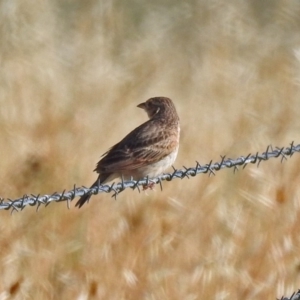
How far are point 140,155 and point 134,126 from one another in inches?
38.6

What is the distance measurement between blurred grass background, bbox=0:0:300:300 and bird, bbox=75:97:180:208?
18 centimetres

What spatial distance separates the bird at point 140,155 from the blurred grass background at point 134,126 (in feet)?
0.59

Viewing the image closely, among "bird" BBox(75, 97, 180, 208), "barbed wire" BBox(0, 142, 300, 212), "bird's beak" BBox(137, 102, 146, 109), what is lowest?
"barbed wire" BBox(0, 142, 300, 212)

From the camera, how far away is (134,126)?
957cm

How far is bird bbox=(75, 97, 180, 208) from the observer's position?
8.48 metres

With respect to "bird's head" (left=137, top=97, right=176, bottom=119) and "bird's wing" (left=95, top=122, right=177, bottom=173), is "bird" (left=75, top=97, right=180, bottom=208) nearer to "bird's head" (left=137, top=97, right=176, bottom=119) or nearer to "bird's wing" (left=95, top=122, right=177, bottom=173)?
"bird's wing" (left=95, top=122, right=177, bottom=173)

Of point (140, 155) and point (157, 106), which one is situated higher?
point (157, 106)

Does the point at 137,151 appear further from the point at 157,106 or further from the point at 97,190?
the point at 97,190

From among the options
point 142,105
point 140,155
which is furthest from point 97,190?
point 142,105

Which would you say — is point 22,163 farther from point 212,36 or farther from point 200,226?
point 212,36

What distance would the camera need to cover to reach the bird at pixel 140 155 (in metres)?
8.48

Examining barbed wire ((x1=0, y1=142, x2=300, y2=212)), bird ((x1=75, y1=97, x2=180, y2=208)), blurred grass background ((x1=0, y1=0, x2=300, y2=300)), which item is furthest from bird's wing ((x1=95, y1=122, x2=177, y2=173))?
barbed wire ((x1=0, y1=142, x2=300, y2=212))

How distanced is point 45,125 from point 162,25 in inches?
94.0

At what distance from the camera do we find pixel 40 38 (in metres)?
9.56
